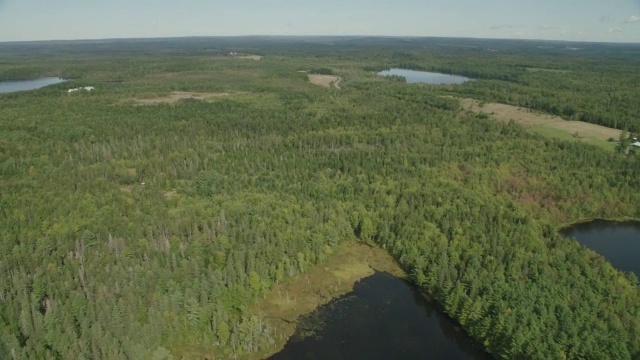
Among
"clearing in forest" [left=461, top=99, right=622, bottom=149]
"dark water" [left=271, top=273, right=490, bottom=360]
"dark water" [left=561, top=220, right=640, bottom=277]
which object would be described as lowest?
"dark water" [left=271, top=273, right=490, bottom=360]

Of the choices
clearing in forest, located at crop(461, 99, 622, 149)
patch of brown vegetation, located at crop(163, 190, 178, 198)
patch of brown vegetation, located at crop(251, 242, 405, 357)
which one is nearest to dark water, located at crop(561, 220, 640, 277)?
patch of brown vegetation, located at crop(251, 242, 405, 357)

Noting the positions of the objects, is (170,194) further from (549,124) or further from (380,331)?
(549,124)

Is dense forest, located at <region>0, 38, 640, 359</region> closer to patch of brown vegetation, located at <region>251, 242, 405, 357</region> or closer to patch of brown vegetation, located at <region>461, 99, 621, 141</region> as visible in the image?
patch of brown vegetation, located at <region>251, 242, 405, 357</region>

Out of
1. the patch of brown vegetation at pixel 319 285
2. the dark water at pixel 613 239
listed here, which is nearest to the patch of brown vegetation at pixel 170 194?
the patch of brown vegetation at pixel 319 285

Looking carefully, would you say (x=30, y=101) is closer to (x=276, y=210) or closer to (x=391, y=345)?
(x=276, y=210)

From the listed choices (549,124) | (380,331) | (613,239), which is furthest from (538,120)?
(380,331)

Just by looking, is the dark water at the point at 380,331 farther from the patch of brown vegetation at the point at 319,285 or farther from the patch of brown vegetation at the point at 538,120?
the patch of brown vegetation at the point at 538,120
